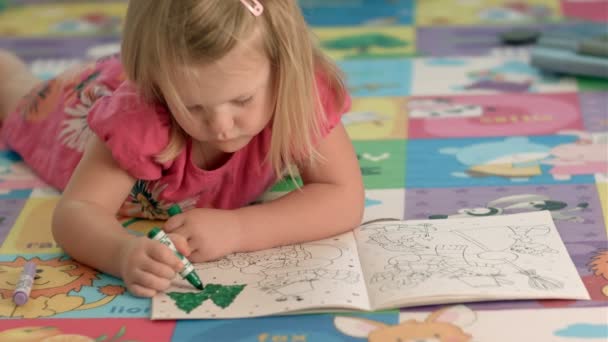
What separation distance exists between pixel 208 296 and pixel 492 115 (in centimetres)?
63

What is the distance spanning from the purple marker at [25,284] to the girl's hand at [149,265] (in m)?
0.10

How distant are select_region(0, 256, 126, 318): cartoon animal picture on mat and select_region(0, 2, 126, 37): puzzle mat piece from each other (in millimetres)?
933

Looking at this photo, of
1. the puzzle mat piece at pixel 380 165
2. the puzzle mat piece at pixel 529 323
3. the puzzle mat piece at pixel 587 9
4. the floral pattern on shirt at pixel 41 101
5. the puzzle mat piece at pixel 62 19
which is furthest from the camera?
the puzzle mat piece at pixel 62 19

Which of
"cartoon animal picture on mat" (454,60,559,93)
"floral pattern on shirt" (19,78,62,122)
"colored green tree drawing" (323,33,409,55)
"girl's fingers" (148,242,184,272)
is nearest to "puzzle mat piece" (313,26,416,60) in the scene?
"colored green tree drawing" (323,33,409,55)

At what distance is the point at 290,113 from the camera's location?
0.98 m

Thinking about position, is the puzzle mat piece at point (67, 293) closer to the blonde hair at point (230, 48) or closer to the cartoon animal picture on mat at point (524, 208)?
the blonde hair at point (230, 48)

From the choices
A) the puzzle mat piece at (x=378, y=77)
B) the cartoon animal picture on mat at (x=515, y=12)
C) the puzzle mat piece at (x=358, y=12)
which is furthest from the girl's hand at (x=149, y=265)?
the cartoon animal picture on mat at (x=515, y=12)

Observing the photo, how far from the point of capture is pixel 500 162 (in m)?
1.23

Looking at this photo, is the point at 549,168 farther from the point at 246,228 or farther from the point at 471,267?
the point at 246,228

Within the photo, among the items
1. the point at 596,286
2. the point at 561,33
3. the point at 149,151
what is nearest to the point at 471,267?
the point at 596,286

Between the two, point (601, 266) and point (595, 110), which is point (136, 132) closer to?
point (601, 266)

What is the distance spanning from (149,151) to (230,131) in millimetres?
113

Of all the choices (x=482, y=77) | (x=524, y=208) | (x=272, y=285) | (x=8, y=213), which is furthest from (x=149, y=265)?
(x=482, y=77)

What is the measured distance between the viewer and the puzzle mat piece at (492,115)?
1331 millimetres
